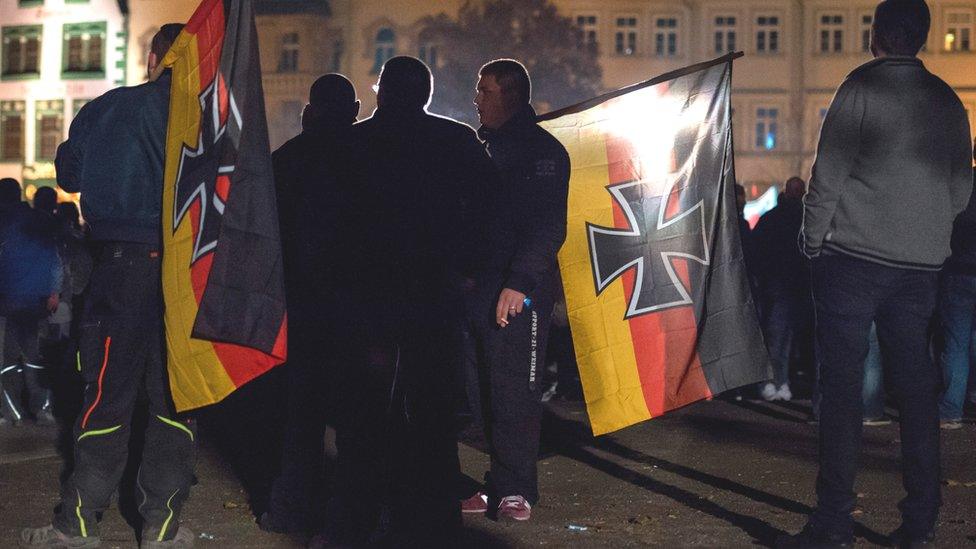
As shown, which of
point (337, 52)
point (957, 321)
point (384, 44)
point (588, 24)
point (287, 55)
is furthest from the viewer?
point (287, 55)

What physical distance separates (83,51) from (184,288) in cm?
5634

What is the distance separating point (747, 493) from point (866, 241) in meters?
1.90

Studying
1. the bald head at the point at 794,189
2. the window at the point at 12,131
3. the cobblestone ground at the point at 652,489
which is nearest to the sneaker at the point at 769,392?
the cobblestone ground at the point at 652,489

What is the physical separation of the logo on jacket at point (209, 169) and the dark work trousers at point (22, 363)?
18.7ft

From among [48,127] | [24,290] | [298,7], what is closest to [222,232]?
[24,290]

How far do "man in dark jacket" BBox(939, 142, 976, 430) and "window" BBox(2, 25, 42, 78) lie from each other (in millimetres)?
54390

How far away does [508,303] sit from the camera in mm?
6102

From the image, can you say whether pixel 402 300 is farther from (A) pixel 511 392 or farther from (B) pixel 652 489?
(B) pixel 652 489

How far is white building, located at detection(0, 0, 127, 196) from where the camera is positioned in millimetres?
57688

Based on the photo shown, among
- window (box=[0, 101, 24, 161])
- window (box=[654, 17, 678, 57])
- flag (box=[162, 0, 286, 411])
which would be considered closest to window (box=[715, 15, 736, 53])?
window (box=[654, 17, 678, 57])

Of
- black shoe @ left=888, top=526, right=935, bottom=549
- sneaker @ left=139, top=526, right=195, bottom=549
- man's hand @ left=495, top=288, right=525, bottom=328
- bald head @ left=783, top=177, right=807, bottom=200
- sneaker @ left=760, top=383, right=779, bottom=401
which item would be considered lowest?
sneaker @ left=139, top=526, right=195, bottom=549

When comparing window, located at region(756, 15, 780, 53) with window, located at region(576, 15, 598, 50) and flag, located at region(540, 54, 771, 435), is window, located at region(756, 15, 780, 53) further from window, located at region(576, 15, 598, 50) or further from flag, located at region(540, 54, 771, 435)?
flag, located at region(540, 54, 771, 435)

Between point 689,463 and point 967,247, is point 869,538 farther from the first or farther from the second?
point 967,247

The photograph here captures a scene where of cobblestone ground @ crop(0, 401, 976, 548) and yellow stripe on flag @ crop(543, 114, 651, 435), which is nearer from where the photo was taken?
cobblestone ground @ crop(0, 401, 976, 548)
